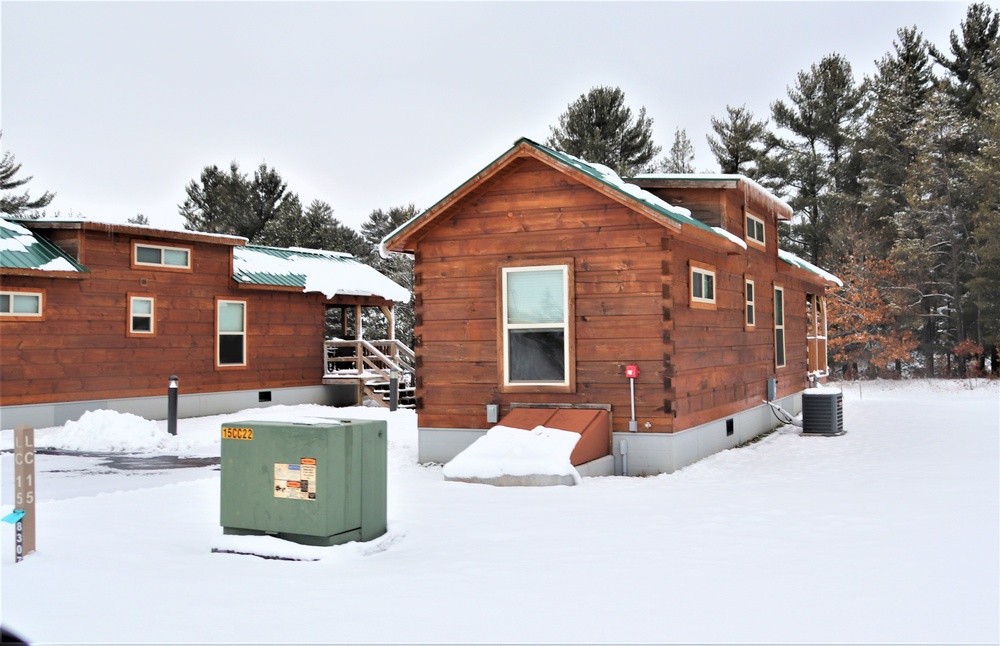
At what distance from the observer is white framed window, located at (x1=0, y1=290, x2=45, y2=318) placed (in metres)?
17.5

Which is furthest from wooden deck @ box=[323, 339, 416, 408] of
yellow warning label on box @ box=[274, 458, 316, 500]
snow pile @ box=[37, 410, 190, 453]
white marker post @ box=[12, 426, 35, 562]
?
white marker post @ box=[12, 426, 35, 562]

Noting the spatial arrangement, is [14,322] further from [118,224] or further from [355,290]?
[355,290]

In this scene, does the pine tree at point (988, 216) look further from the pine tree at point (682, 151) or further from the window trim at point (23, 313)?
the window trim at point (23, 313)

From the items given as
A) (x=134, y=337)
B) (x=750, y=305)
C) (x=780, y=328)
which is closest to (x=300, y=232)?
(x=134, y=337)

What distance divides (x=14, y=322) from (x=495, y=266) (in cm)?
1069

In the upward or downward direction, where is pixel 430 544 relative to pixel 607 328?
downward

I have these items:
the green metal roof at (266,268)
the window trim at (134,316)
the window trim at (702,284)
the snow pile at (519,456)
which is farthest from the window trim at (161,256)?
the window trim at (702,284)

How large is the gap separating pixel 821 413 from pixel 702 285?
→ 16.6 ft

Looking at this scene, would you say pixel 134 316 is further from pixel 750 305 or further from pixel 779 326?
pixel 779 326

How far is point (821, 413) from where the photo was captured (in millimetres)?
16984

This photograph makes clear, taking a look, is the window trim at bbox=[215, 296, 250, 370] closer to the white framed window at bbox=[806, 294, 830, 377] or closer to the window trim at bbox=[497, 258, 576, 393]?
the window trim at bbox=[497, 258, 576, 393]

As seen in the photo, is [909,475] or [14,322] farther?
[14,322]

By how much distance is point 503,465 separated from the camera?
10.9m

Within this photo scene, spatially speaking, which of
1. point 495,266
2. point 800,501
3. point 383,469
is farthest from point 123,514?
point 800,501
